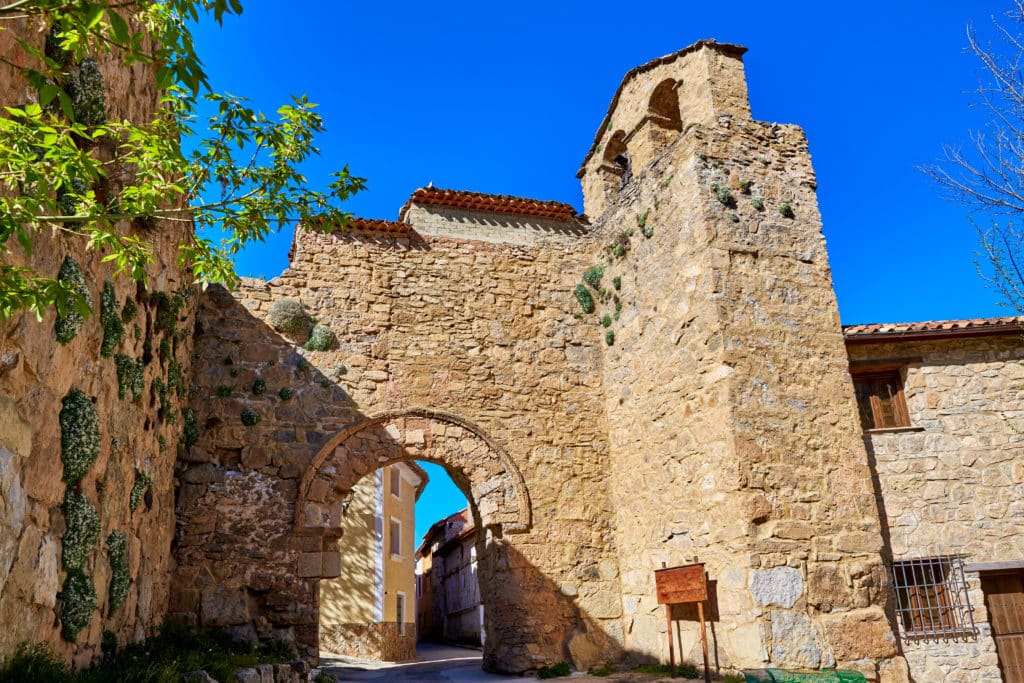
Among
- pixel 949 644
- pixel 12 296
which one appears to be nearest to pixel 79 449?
pixel 12 296

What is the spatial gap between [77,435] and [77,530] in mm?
683

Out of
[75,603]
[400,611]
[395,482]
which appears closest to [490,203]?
[75,603]

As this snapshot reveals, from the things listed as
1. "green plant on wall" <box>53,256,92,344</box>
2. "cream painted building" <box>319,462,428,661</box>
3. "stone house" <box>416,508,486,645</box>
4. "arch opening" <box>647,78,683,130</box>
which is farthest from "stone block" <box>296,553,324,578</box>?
"stone house" <box>416,508,486,645</box>

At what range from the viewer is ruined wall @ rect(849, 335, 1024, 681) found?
9.58 m

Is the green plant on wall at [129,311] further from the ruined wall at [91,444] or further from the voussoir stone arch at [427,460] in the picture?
the voussoir stone arch at [427,460]

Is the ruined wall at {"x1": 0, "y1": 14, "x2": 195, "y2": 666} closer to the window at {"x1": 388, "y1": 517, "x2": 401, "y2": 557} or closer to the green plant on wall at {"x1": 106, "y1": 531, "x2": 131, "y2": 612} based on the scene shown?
the green plant on wall at {"x1": 106, "y1": 531, "x2": 131, "y2": 612}

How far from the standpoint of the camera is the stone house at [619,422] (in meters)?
8.57

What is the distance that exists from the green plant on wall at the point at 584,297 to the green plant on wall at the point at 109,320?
720 centimetres

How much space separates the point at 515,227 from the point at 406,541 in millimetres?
12653

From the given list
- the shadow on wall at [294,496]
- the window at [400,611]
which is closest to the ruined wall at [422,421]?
the shadow on wall at [294,496]

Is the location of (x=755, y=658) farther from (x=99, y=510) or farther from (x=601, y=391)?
(x=99, y=510)

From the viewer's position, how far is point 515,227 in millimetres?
12805

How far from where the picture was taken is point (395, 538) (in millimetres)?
21406

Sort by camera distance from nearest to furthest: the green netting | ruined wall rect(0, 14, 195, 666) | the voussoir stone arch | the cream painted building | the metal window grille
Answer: ruined wall rect(0, 14, 195, 666), the green netting, the metal window grille, the voussoir stone arch, the cream painted building
